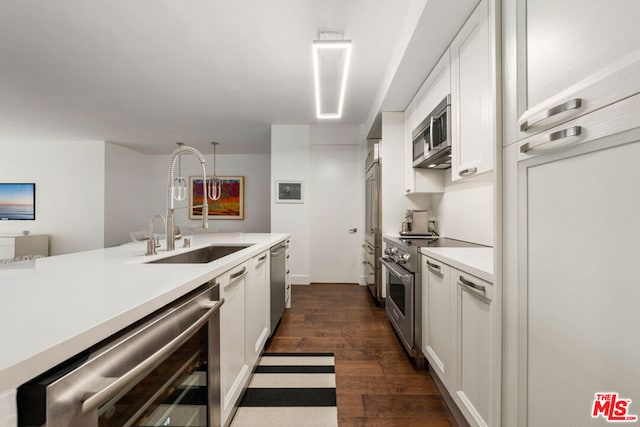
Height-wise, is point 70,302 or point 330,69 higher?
point 330,69

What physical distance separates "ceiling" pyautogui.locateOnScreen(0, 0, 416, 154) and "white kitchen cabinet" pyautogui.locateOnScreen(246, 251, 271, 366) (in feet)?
6.14

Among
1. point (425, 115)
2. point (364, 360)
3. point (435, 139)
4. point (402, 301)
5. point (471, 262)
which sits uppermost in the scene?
point (425, 115)

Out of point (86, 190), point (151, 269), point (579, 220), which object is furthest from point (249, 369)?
point (86, 190)

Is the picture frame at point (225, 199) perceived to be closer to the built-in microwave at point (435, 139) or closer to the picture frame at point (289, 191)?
the picture frame at point (289, 191)

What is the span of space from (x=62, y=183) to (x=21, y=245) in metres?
1.37

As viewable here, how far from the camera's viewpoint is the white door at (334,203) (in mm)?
4535

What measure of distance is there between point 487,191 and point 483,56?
0.93 m

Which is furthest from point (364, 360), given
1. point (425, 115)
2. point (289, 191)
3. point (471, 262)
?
point (289, 191)

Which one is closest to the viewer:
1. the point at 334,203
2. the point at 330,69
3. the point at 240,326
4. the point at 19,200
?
the point at 240,326

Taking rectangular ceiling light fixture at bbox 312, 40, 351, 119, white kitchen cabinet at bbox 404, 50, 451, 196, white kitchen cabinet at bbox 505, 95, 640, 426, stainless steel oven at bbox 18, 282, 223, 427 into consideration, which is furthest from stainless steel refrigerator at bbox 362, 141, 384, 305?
stainless steel oven at bbox 18, 282, 223, 427

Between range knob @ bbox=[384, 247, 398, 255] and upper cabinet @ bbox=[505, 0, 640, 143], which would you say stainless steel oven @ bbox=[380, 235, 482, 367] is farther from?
upper cabinet @ bbox=[505, 0, 640, 143]

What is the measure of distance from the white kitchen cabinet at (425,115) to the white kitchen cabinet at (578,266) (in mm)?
1459

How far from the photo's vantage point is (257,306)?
1.77 m

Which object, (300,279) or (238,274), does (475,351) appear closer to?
(238,274)
